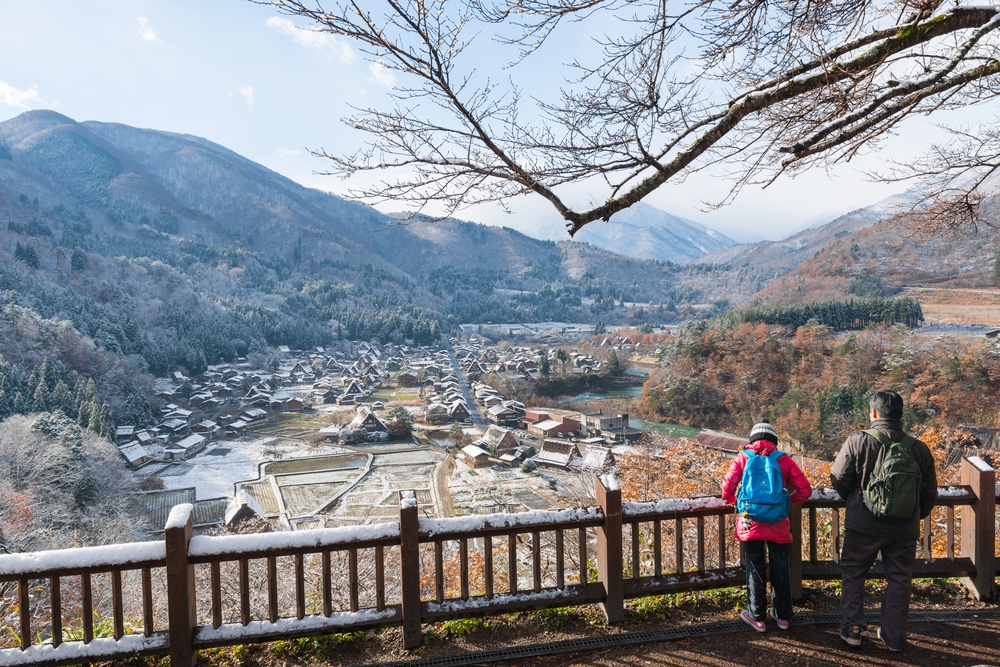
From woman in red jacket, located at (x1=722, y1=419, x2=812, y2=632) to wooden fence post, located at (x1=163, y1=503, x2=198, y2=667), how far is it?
2672mm

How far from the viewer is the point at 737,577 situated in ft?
10.4

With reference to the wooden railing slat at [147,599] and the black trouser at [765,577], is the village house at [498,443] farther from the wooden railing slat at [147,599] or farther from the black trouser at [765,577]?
the wooden railing slat at [147,599]

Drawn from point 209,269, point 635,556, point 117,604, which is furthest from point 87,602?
point 209,269

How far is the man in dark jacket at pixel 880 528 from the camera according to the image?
8.10ft

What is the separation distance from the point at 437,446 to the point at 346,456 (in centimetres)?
466

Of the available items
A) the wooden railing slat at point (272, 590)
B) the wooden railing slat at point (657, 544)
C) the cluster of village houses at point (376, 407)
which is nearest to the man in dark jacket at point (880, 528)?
the wooden railing slat at point (657, 544)

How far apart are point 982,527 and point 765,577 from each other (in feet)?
Answer: 5.02

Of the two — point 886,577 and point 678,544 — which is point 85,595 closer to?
point 678,544

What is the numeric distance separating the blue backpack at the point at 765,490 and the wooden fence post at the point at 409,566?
165cm

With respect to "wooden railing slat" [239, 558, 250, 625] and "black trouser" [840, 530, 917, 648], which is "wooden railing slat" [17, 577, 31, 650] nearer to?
"wooden railing slat" [239, 558, 250, 625]

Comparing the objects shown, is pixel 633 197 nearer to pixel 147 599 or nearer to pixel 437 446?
pixel 147 599

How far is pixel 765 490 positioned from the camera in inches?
103

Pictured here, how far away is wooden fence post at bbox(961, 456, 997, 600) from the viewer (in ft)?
10.5

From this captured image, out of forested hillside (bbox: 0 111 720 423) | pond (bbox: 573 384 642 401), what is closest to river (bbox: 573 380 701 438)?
pond (bbox: 573 384 642 401)
